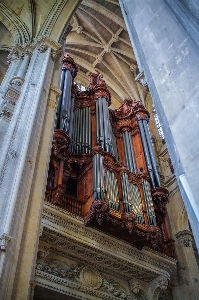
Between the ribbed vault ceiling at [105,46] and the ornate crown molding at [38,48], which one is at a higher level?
the ribbed vault ceiling at [105,46]

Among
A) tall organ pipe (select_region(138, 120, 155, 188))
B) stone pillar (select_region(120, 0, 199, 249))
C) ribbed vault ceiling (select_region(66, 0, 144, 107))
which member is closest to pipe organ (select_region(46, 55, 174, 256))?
tall organ pipe (select_region(138, 120, 155, 188))

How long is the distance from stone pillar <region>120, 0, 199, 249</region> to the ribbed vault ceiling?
14691mm

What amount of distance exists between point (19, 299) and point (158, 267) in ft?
20.2

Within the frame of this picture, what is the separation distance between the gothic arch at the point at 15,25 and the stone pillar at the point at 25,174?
5.22 ft

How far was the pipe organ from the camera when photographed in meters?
8.41

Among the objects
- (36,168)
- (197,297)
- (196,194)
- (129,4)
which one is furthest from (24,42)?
(197,297)

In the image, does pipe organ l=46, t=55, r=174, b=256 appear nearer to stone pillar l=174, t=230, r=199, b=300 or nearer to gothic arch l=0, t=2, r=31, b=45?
stone pillar l=174, t=230, r=199, b=300

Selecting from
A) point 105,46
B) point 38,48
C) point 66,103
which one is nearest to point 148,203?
point 66,103

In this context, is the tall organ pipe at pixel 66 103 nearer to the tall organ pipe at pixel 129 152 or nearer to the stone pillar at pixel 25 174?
the tall organ pipe at pixel 129 152

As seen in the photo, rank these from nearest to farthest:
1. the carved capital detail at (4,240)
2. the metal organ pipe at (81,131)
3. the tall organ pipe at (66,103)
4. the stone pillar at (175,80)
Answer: the stone pillar at (175,80) < the carved capital detail at (4,240) < the tall organ pipe at (66,103) < the metal organ pipe at (81,131)

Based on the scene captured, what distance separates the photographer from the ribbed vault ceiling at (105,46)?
674 inches

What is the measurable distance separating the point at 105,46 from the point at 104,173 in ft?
35.7

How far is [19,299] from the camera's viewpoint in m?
3.61

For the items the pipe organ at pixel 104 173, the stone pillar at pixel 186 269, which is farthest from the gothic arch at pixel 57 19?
the stone pillar at pixel 186 269
